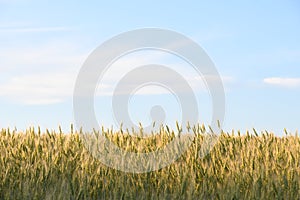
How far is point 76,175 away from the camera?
5094 mm

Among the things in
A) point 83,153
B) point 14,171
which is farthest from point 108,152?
point 14,171

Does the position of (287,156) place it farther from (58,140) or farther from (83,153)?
(58,140)

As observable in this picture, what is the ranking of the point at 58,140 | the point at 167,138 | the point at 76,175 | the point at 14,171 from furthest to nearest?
1. the point at 58,140
2. the point at 167,138
3. the point at 14,171
4. the point at 76,175

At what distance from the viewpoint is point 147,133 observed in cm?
657

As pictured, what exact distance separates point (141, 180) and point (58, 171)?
3.53 ft

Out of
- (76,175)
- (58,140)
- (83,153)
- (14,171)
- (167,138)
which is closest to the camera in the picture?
(76,175)

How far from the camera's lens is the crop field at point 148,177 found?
194 inches

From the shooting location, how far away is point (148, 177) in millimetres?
5242

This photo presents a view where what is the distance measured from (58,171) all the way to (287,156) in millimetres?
3202

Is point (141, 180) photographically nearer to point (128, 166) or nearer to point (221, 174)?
point (128, 166)

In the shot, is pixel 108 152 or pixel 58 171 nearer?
pixel 58 171

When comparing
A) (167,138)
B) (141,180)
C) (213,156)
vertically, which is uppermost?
(167,138)

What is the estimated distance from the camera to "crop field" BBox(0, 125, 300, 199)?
492 centimetres

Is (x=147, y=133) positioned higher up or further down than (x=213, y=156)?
higher up
